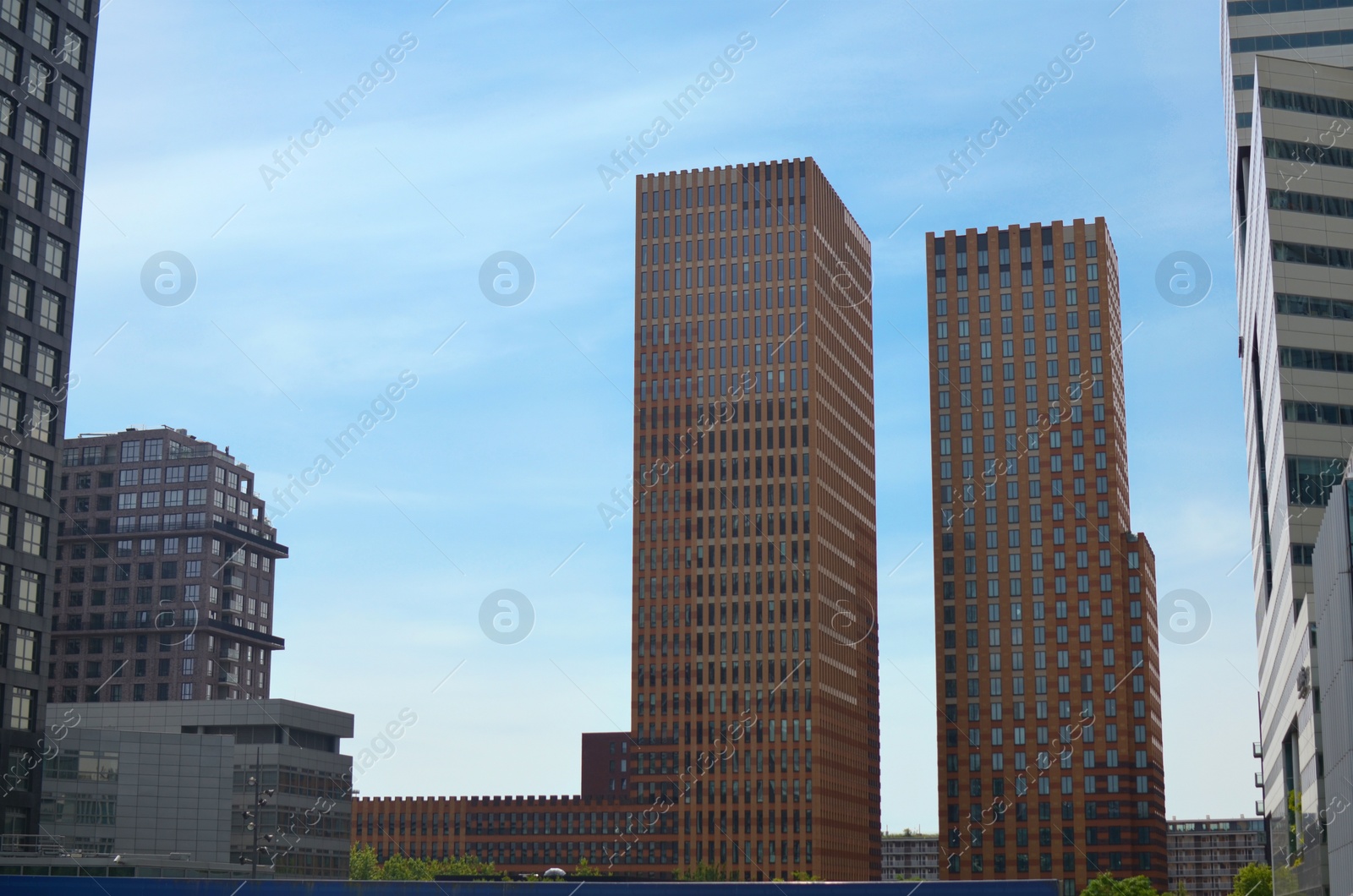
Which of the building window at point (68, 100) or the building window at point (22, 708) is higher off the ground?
the building window at point (68, 100)

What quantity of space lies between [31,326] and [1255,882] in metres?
116

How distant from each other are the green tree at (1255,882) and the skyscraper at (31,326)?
10271cm

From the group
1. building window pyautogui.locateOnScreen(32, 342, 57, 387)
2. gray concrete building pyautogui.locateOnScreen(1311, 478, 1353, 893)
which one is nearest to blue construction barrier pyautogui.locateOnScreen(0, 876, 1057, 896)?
gray concrete building pyautogui.locateOnScreen(1311, 478, 1353, 893)

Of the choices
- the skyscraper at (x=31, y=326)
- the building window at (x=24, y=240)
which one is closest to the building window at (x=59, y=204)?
the skyscraper at (x=31, y=326)

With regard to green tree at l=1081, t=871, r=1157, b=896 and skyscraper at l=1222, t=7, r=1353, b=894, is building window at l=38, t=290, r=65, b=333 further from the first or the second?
green tree at l=1081, t=871, r=1157, b=896

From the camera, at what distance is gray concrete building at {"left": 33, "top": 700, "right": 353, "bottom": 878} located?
133 m

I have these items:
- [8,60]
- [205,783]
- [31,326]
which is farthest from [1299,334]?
[205,783]

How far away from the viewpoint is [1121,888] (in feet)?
536

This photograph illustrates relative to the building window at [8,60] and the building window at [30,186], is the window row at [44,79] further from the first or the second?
the building window at [30,186]

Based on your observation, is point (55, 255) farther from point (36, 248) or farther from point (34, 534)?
point (34, 534)

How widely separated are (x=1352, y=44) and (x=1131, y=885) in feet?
289

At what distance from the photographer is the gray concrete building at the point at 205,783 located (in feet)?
437

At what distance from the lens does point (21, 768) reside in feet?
355

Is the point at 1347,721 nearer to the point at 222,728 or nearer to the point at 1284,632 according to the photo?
the point at 1284,632
